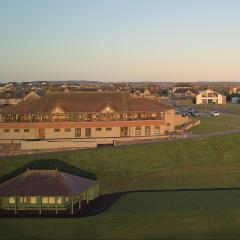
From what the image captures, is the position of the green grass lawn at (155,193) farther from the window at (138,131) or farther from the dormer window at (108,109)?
the dormer window at (108,109)

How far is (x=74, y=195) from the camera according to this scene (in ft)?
102

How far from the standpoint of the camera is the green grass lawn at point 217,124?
209 ft

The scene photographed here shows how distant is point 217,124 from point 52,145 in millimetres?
27866

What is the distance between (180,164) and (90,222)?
61.8 feet

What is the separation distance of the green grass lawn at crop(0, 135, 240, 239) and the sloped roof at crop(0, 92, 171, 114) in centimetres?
1185

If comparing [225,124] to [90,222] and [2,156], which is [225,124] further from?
[90,222]

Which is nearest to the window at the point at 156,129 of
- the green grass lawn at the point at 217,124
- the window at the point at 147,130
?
the window at the point at 147,130

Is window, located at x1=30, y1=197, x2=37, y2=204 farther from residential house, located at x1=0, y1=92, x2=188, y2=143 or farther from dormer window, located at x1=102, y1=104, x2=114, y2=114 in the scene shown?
dormer window, located at x1=102, y1=104, x2=114, y2=114

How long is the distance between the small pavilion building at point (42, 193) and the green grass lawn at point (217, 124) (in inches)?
1266

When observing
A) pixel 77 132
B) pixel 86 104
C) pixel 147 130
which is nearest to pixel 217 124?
pixel 147 130

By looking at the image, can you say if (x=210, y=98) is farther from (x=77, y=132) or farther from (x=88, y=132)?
(x=77, y=132)

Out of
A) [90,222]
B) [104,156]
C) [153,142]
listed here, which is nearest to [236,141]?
[153,142]

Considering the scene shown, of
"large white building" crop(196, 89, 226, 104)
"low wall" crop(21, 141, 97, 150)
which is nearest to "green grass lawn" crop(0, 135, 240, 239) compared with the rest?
"low wall" crop(21, 141, 97, 150)

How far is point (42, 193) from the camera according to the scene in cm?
3098
